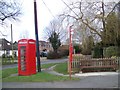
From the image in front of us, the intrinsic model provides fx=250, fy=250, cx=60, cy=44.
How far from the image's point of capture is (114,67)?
18.8 m

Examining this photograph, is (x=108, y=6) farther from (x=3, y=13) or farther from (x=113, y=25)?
(x=3, y=13)

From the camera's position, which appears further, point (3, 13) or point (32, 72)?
point (3, 13)

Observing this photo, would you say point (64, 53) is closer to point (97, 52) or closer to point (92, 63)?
point (97, 52)

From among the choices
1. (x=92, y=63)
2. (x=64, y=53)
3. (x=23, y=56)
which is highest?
(x=23, y=56)

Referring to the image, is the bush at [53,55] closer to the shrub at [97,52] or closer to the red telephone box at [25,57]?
the shrub at [97,52]

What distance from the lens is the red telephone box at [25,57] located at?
17.6 m

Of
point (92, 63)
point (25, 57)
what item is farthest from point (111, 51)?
point (25, 57)

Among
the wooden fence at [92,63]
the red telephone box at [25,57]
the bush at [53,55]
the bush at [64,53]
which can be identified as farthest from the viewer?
the bush at [64,53]

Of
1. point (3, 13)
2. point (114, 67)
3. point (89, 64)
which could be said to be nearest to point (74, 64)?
point (89, 64)

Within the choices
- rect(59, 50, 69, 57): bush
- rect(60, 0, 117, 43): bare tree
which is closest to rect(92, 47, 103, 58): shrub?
rect(60, 0, 117, 43): bare tree

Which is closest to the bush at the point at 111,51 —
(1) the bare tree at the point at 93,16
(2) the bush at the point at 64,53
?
(1) the bare tree at the point at 93,16

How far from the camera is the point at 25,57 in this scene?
17.8 metres

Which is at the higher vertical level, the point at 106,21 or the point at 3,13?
the point at 3,13

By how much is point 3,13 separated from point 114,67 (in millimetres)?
19071
